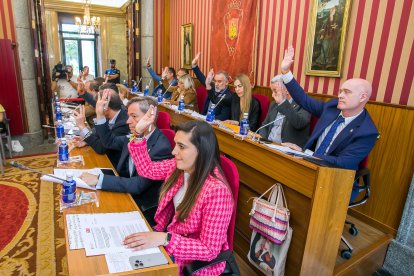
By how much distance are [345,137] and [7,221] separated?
3211 millimetres

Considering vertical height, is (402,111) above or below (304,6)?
below

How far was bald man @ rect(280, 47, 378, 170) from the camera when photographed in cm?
216

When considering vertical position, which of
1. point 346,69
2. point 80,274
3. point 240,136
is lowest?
point 80,274

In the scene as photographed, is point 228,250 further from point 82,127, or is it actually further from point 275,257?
point 82,127

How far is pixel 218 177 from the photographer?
1.36 m

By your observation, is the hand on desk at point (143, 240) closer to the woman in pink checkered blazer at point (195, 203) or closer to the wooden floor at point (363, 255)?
the woman in pink checkered blazer at point (195, 203)

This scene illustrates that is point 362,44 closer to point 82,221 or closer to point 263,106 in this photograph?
point 263,106

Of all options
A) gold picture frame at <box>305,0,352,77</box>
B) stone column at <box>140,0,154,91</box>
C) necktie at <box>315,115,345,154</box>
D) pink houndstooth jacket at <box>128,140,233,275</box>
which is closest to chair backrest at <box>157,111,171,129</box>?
necktie at <box>315,115,345,154</box>

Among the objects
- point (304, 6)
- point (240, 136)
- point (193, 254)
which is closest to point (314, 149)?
point (240, 136)

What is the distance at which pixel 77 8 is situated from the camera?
10438mm

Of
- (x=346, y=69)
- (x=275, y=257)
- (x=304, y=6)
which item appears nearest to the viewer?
(x=275, y=257)

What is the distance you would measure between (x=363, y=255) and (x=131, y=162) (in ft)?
6.41

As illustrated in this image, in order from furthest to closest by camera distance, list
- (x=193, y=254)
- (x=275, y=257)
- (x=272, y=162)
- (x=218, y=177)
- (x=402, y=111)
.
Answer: (x=402, y=111) < (x=272, y=162) < (x=275, y=257) < (x=218, y=177) < (x=193, y=254)

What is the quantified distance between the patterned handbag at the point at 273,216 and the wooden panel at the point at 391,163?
52.6 inches
